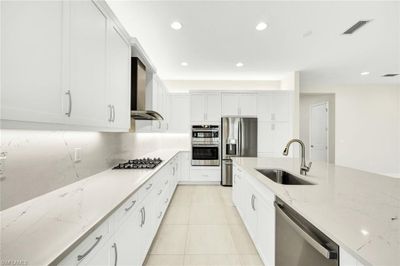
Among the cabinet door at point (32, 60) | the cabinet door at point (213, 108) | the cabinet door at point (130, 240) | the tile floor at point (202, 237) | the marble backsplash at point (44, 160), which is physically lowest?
the tile floor at point (202, 237)

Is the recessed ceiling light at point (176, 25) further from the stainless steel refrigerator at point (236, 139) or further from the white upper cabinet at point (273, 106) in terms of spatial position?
the white upper cabinet at point (273, 106)

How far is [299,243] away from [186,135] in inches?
186

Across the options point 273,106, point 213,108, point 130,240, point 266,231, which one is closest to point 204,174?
point 213,108

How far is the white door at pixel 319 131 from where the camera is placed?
6.54 meters

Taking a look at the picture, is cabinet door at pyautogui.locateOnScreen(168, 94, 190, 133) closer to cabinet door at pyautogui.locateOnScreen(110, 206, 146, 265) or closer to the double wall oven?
the double wall oven

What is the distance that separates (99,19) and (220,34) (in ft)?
6.50

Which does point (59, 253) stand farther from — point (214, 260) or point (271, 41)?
point (271, 41)

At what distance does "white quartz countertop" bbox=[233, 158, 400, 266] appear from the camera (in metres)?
0.69

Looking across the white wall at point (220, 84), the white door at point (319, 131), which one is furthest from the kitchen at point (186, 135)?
the white door at point (319, 131)

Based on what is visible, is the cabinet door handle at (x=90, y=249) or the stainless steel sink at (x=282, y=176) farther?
the stainless steel sink at (x=282, y=176)

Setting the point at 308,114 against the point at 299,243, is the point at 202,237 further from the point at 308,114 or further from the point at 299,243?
the point at 308,114

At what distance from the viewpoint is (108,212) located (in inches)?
41.6

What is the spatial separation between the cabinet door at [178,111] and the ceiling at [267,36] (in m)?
0.76

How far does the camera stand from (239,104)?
196 inches
